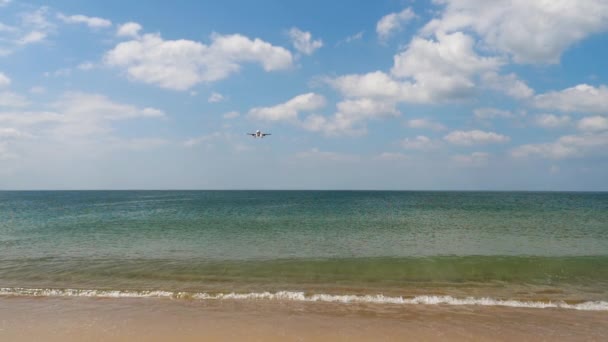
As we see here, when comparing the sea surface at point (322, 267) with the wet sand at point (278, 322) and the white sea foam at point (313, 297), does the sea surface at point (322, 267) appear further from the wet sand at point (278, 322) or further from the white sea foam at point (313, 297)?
the wet sand at point (278, 322)

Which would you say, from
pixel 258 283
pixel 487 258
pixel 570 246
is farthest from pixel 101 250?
pixel 570 246

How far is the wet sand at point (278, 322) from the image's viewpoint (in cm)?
1057

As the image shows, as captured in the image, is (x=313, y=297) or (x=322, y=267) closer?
(x=313, y=297)

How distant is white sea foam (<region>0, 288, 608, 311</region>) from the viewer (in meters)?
13.6

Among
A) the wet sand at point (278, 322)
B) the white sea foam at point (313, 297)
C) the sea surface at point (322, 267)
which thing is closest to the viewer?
the wet sand at point (278, 322)

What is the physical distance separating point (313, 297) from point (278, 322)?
317cm

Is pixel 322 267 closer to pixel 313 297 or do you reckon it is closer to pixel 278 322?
pixel 313 297

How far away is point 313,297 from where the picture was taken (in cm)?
1453

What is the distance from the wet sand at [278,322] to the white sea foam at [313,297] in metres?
0.56

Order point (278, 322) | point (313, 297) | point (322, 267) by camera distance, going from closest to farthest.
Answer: point (278, 322) → point (313, 297) → point (322, 267)

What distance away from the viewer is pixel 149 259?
860 inches

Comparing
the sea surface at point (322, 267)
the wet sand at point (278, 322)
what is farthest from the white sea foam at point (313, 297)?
the wet sand at point (278, 322)

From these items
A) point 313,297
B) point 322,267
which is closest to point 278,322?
point 313,297

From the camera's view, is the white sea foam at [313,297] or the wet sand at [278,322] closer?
the wet sand at [278,322]
